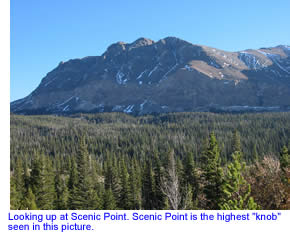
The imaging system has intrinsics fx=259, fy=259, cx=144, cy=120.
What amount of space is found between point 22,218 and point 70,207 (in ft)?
119

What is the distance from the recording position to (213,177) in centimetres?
3212

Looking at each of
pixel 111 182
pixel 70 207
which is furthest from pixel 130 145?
pixel 70 207

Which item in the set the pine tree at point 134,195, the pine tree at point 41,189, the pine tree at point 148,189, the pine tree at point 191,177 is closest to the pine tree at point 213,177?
the pine tree at point 191,177

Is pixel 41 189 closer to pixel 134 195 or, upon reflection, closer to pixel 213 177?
pixel 134 195

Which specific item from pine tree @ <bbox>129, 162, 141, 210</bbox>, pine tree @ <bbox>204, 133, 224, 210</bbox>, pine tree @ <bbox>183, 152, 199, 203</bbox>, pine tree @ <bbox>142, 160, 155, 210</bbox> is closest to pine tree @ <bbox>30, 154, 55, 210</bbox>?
pine tree @ <bbox>129, 162, 141, 210</bbox>

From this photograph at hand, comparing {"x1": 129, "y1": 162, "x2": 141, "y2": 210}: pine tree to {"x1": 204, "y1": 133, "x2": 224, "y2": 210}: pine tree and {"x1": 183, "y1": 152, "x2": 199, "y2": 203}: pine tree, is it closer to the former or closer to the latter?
{"x1": 183, "y1": 152, "x2": 199, "y2": 203}: pine tree

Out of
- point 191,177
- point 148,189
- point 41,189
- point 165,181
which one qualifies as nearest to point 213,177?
point 165,181

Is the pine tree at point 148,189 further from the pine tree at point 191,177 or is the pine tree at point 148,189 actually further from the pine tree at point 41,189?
the pine tree at point 41,189

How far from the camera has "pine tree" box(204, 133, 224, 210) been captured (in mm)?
30500

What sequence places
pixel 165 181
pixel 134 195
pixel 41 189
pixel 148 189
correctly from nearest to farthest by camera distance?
pixel 41 189 < pixel 165 181 < pixel 134 195 < pixel 148 189

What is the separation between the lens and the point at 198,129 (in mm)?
187875

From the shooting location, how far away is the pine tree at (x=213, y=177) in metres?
30.5
